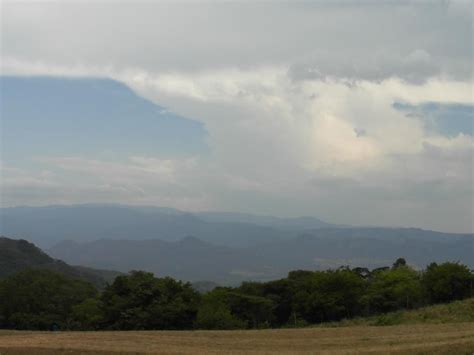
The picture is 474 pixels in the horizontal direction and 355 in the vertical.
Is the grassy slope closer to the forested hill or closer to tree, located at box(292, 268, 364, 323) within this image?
tree, located at box(292, 268, 364, 323)

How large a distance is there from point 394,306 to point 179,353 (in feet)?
146

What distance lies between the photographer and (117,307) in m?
50.2

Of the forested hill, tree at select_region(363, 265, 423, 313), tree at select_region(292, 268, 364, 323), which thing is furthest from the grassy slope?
the forested hill

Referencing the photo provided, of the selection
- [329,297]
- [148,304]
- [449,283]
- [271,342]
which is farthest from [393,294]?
[271,342]

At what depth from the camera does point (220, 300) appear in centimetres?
5647

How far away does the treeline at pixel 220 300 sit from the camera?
5003 centimetres

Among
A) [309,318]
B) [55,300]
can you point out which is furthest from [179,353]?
[55,300]

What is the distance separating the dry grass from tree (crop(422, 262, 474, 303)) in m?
27.5

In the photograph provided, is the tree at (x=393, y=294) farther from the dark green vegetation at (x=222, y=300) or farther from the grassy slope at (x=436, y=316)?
the grassy slope at (x=436, y=316)

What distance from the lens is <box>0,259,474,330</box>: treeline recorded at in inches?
1970

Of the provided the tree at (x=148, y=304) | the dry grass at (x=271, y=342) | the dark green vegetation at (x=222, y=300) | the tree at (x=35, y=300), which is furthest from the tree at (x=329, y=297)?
the tree at (x=35, y=300)

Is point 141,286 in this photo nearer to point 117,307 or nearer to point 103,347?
point 117,307

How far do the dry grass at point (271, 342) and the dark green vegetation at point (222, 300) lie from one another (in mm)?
17631

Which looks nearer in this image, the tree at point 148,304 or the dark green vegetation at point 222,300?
the tree at point 148,304
